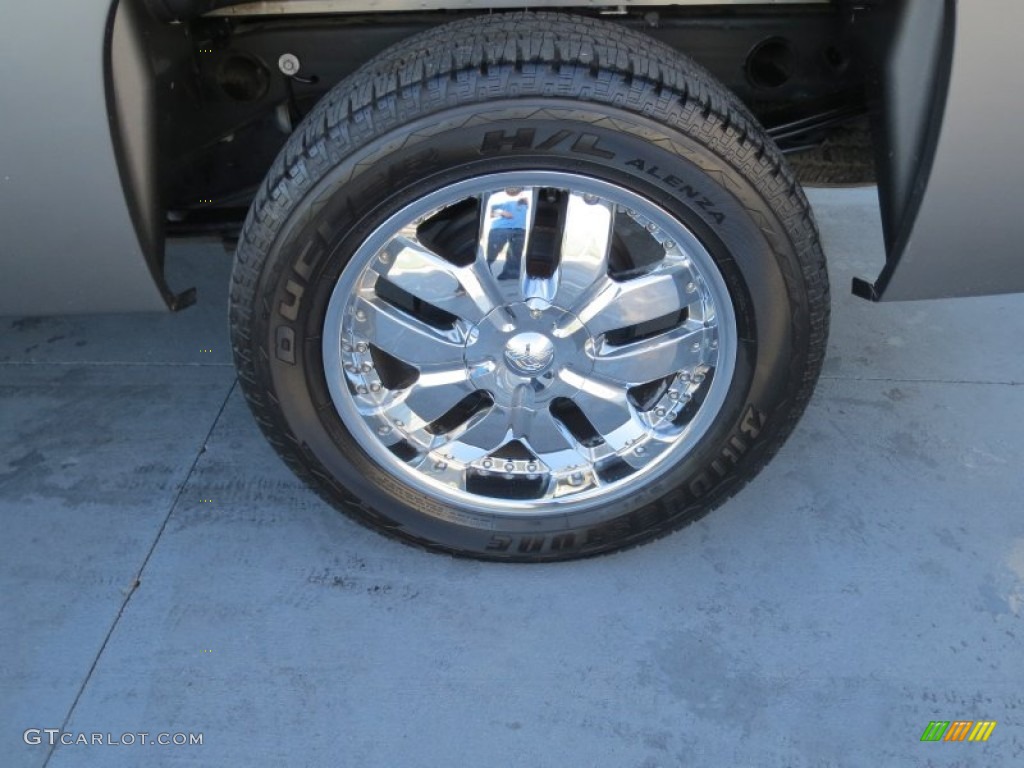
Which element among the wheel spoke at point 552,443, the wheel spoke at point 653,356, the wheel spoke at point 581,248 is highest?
the wheel spoke at point 581,248

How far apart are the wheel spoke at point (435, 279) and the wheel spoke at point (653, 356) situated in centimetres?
29

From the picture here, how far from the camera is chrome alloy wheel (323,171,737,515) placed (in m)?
1.75

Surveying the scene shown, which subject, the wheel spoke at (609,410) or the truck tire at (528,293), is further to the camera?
the wheel spoke at (609,410)

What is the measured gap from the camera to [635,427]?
2.01 metres

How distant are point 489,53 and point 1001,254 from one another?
1091 millimetres

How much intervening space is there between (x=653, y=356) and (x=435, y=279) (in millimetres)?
509

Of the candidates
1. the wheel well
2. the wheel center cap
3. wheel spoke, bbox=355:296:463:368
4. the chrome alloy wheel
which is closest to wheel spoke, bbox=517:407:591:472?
the chrome alloy wheel

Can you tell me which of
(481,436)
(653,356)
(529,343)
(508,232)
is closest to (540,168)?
(508,232)

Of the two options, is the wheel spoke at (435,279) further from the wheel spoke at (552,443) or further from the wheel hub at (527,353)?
the wheel spoke at (552,443)

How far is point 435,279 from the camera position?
5.97 ft

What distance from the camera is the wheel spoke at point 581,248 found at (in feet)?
5.68

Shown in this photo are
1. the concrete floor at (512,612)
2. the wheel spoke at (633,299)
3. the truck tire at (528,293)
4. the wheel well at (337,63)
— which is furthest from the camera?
the wheel well at (337,63)

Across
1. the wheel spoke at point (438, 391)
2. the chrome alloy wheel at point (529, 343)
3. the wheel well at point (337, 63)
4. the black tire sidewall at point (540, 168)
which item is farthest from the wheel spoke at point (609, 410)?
the wheel well at point (337, 63)

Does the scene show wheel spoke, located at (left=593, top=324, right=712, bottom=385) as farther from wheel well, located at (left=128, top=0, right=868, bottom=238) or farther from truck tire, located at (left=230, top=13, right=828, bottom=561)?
wheel well, located at (left=128, top=0, right=868, bottom=238)
